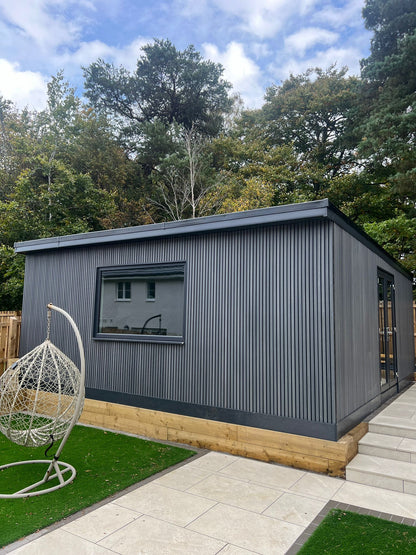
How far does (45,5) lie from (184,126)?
9.07 m

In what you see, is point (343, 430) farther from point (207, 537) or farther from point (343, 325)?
point (207, 537)

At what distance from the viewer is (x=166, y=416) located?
16.0 feet

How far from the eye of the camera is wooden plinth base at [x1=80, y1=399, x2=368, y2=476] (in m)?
3.79

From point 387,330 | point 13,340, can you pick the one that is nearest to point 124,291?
point 13,340

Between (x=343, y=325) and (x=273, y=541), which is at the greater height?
(x=343, y=325)

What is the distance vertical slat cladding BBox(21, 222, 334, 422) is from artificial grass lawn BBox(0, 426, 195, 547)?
0.68 m

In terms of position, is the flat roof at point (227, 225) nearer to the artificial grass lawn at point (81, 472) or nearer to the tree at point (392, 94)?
the artificial grass lawn at point (81, 472)

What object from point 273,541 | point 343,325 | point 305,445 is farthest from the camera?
point 343,325

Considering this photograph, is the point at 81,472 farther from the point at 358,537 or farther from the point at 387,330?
the point at 387,330

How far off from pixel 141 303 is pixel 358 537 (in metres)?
3.63

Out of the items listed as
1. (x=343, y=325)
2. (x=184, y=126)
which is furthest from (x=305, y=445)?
(x=184, y=126)

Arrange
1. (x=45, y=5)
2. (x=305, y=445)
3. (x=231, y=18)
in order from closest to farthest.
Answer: (x=305, y=445), (x=45, y=5), (x=231, y=18)

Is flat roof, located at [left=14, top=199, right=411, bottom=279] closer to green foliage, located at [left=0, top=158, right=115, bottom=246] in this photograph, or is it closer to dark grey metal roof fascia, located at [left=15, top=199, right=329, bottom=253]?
dark grey metal roof fascia, located at [left=15, top=199, right=329, bottom=253]

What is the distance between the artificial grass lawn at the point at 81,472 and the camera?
288 cm
